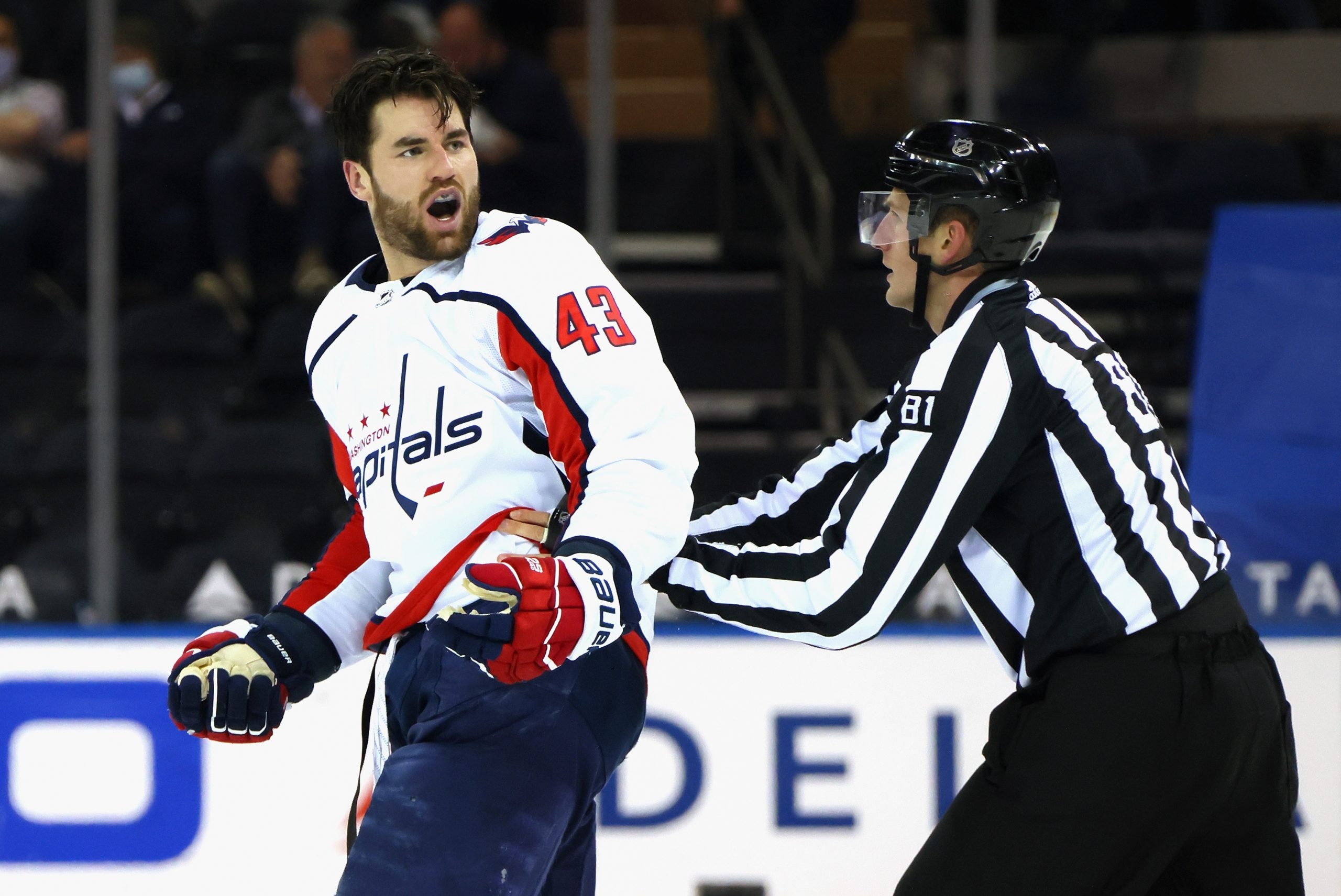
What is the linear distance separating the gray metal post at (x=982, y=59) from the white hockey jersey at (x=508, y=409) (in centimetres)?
210

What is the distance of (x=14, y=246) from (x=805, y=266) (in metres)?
1.92

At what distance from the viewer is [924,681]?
3352 mm

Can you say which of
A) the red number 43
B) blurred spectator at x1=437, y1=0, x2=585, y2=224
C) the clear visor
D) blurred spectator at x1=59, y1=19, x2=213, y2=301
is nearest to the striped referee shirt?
the clear visor

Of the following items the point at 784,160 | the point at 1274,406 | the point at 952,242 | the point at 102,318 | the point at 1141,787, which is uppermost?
the point at 784,160

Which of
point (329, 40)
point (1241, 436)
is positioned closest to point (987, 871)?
point (1241, 436)

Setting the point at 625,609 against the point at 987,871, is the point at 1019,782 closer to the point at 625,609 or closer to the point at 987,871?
the point at 987,871

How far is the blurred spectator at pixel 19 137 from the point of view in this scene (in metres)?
4.02

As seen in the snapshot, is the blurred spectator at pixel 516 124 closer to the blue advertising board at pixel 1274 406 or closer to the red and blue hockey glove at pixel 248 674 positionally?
the blue advertising board at pixel 1274 406

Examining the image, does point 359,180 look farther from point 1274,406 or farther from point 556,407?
point 1274,406

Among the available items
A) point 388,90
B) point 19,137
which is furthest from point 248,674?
point 19,137

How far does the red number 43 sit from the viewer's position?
1751mm

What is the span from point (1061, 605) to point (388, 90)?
0.95 meters

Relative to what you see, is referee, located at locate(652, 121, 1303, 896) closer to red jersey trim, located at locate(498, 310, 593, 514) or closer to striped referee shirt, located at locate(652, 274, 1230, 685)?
striped referee shirt, located at locate(652, 274, 1230, 685)

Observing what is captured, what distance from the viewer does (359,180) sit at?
1.99 metres
